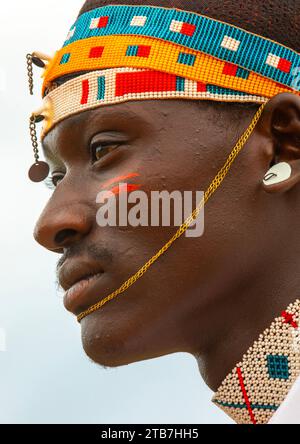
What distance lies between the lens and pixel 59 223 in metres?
4.51

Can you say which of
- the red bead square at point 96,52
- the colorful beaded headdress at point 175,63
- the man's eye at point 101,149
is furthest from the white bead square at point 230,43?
the man's eye at point 101,149

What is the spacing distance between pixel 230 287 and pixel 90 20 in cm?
160

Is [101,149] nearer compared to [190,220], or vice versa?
[190,220]

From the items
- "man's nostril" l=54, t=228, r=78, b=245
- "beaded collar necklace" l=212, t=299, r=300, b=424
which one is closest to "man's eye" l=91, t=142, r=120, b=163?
"man's nostril" l=54, t=228, r=78, b=245

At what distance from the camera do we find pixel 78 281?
4574mm

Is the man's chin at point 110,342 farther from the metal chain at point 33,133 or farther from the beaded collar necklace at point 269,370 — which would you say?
the metal chain at point 33,133

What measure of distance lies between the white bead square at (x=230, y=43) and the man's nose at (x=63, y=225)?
104 cm

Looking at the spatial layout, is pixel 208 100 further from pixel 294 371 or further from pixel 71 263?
pixel 294 371

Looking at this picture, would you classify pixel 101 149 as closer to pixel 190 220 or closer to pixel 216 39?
pixel 190 220

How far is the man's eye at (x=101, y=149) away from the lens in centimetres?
458

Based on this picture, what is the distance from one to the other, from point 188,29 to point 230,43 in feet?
0.73

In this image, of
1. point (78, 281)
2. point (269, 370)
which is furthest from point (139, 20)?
point (269, 370)

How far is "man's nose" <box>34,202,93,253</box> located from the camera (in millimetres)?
4492

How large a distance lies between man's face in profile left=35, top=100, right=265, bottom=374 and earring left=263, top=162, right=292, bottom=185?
6 centimetres
